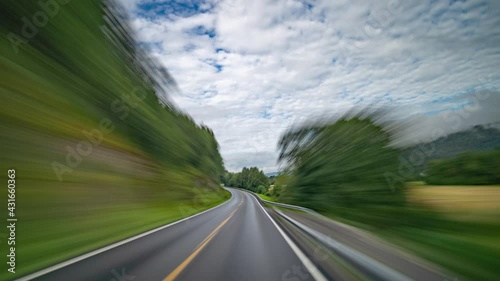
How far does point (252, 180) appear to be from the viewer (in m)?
111

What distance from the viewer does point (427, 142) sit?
49.3ft

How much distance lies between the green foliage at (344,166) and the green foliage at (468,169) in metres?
9.94

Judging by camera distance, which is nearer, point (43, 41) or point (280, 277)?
point (280, 277)

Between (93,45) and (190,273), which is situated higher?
(93,45)

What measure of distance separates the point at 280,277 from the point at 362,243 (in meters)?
3.08

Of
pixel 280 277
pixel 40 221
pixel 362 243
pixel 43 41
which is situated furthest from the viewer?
pixel 43 41

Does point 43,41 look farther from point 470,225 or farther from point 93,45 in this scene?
point 470,225

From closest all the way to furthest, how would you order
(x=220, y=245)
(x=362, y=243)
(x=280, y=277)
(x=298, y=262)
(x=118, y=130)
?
(x=280, y=277), (x=298, y=262), (x=362, y=243), (x=220, y=245), (x=118, y=130)

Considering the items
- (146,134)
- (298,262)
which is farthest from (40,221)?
(146,134)

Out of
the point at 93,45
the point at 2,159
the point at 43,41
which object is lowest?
the point at 2,159
